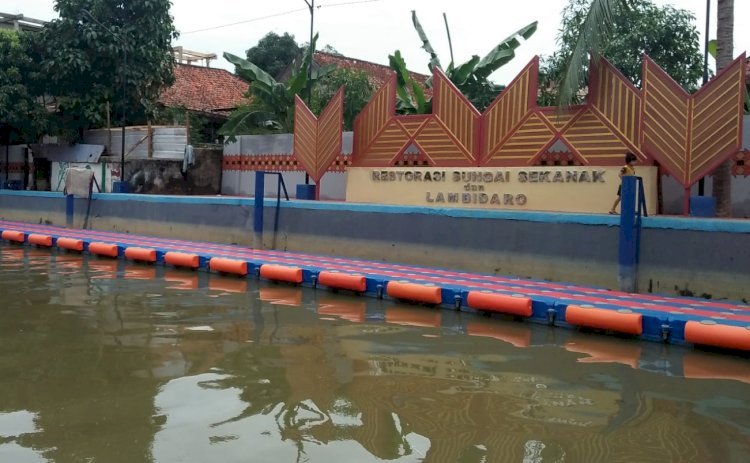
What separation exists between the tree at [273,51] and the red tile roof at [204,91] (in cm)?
395

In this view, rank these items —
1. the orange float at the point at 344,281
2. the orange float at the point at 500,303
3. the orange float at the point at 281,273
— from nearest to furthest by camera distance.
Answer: the orange float at the point at 500,303
the orange float at the point at 344,281
the orange float at the point at 281,273

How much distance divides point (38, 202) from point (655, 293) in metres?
18.6

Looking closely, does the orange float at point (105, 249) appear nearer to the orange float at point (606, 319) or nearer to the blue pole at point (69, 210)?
the blue pole at point (69, 210)

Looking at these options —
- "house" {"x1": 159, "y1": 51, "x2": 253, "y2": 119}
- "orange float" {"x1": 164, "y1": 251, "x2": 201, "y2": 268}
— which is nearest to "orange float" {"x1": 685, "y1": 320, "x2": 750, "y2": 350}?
"orange float" {"x1": 164, "y1": 251, "x2": 201, "y2": 268}

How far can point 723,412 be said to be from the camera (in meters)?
5.34

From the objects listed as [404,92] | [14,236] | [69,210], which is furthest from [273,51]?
[14,236]

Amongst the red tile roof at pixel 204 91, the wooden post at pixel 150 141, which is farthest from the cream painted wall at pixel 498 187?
the red tile roof at pixel 204 91

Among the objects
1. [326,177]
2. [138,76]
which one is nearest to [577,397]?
[326,177]

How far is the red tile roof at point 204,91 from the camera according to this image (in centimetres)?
2917

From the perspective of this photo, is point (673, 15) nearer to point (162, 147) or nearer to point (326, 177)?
point (326, 177)

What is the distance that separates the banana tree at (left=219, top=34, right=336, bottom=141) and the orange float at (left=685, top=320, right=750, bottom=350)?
1381 cm

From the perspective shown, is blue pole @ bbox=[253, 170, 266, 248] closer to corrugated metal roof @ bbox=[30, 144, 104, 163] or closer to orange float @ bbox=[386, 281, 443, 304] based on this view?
orange float @ bbox=[386, 281, 443, 304]

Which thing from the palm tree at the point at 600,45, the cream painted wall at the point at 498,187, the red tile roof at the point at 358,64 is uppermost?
the red tile roof at the point at 358,64

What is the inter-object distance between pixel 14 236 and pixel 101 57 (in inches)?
369
